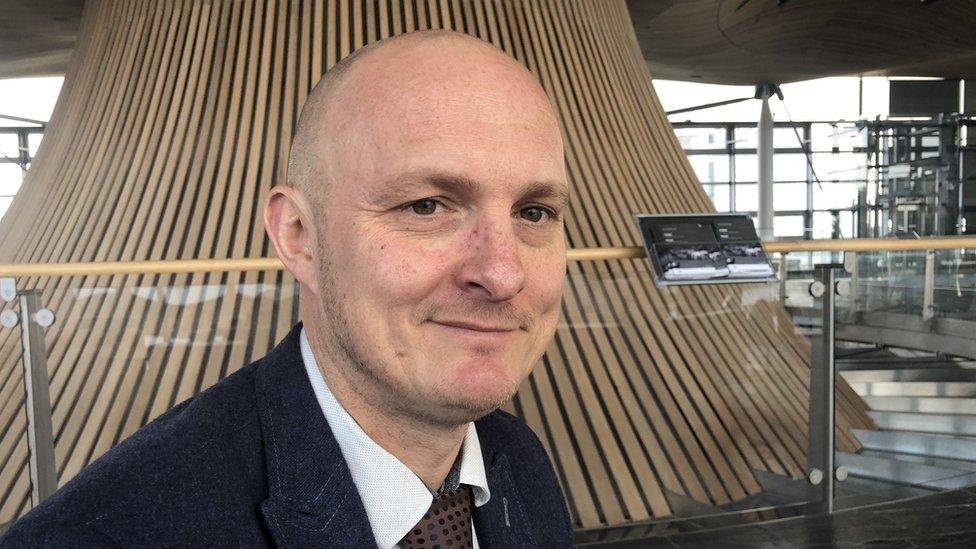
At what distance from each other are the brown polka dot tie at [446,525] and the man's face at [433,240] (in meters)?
0.14

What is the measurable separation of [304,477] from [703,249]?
2.57 metres

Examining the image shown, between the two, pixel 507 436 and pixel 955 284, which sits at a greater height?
pixel 955 284

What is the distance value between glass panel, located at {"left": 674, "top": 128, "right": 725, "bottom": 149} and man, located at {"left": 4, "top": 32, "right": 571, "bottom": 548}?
17.0 m

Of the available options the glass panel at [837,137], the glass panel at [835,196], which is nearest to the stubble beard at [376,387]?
the glass panel at [835,196]

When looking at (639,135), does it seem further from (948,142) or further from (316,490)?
(948,142)

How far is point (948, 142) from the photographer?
1476cm

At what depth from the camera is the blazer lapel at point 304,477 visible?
2.83 ft

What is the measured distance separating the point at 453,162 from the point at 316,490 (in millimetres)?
360

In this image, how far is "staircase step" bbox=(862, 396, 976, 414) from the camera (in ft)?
12.5

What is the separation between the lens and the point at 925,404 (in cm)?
438

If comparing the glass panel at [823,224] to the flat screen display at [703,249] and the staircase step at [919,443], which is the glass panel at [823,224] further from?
the flat screen display at [703,249]

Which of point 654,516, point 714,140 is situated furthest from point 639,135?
point 714,140

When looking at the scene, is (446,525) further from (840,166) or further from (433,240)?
(840,166)

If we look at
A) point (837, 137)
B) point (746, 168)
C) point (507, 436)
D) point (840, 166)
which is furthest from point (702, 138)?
point (507, 436)
